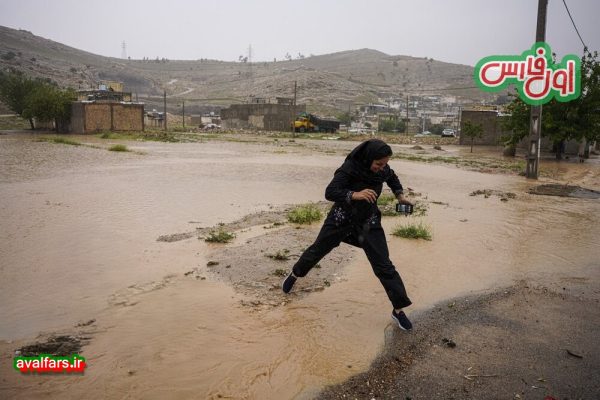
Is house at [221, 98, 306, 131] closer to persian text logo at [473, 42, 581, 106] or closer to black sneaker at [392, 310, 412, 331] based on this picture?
persian text logo at [473, 42, 581, 106]

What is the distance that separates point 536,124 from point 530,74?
2.26 metres

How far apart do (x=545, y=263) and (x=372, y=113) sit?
75035 millimetres

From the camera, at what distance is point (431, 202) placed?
10.4 metres

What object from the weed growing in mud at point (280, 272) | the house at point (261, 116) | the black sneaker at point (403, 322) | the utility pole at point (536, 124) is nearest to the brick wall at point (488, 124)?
the utility pole at point (536, 124)

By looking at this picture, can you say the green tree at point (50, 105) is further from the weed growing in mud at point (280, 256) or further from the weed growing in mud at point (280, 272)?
the weed growing in mud at point (280, 272)

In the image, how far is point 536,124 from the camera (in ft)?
46.3

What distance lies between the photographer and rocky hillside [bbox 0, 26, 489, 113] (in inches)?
3406

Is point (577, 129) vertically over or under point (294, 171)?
over

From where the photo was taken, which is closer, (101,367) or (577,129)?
(101,367)

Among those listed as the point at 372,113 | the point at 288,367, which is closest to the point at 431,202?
the point at 288,367

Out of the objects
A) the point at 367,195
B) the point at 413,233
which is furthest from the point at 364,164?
the point at 413,233

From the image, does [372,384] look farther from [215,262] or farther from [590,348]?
[215,262]

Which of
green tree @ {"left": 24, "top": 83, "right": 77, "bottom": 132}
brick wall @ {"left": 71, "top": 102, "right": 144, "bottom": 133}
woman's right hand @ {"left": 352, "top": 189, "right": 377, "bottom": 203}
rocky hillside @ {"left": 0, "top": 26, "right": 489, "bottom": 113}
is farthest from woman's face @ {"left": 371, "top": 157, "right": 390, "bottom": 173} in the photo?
rocky hillside @ {"left": 0, "top": 26, "right": 489, "bottom": 113}

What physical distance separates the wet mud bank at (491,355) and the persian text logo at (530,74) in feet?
37.9
